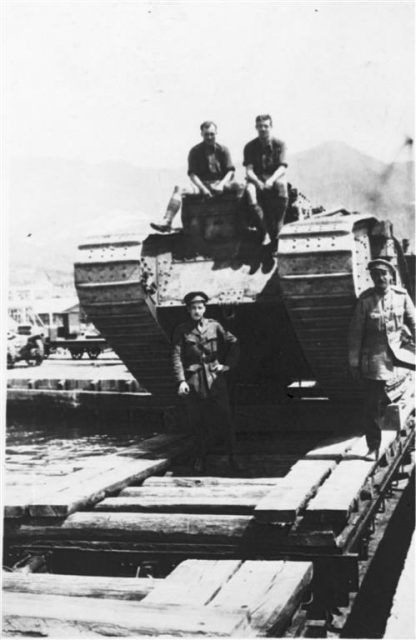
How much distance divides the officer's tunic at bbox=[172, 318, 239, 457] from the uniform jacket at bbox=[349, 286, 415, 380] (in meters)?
1.01

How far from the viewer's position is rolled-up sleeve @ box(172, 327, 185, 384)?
6425 millimetres

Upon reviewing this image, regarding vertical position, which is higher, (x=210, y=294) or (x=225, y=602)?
(x=210, y=294)

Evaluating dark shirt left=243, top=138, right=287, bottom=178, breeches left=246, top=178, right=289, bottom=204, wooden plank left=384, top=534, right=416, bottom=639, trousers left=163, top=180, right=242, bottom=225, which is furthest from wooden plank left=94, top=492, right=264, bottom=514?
dark shirt left=243, top=138, right=287, bottom=178

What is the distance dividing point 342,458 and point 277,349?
2.73 meters

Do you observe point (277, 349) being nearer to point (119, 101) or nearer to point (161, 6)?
point (119, 101)

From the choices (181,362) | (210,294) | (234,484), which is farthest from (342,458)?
(210,294)

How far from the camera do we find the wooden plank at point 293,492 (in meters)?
4.71

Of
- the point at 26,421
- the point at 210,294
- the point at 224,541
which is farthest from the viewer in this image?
the point at 26,421

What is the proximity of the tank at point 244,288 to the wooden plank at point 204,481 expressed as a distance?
5.90 ft

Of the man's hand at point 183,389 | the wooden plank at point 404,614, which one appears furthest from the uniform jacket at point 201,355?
the wooden plank at point 404,614

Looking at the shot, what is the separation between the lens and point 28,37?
17.1ft

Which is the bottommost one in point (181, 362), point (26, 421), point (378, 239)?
point (26, 421)

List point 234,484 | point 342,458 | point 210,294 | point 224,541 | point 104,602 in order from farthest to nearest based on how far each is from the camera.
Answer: point 210,294, point 342,458, point 234,484, point 224,541, point 104,602

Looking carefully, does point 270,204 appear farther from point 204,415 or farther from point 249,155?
point 204,415
